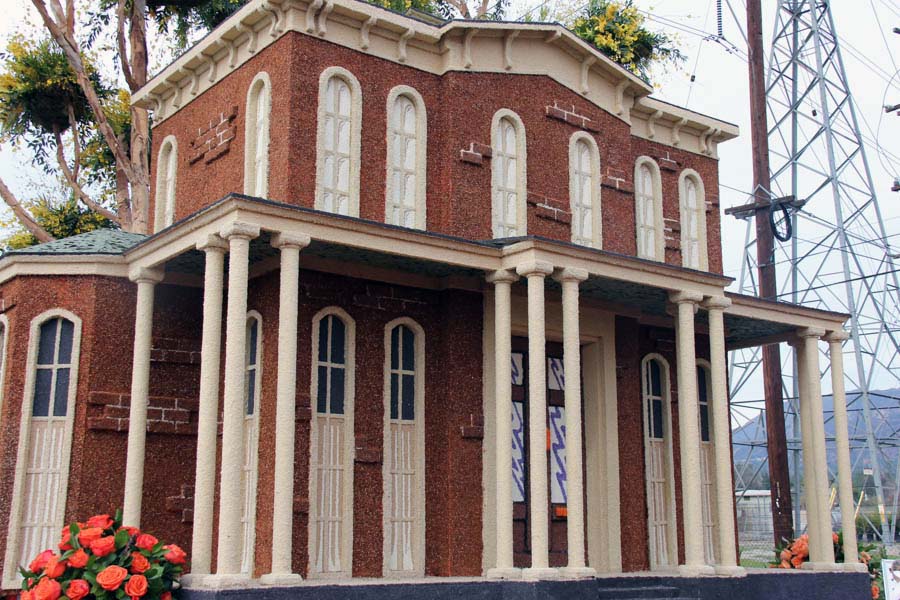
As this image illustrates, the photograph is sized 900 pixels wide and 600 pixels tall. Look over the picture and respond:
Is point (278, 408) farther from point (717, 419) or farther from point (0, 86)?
point (0, 86)

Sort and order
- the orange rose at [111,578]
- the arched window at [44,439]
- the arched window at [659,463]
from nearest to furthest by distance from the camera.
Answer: the orange rose at [111,578]
the arched window at [44,439]
the arched window at [659,463]

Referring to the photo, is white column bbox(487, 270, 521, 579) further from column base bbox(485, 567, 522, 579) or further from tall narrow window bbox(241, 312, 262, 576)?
tall narrow window bbox(241, 312, 262, 576)

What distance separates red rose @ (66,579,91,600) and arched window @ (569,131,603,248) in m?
9.84

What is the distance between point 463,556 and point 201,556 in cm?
454

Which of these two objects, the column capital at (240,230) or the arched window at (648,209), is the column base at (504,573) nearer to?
the column capital at (240,230)

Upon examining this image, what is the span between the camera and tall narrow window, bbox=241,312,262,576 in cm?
1540

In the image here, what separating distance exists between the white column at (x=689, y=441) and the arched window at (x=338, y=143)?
5377 mm

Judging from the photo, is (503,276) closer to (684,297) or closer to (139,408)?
(684,297)

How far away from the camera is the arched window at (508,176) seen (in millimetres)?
17938

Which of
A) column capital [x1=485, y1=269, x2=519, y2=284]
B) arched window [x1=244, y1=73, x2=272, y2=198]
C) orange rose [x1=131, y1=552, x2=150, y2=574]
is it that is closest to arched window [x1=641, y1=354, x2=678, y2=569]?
column capital [x1=485, y1=269, x2=519, y2=284]

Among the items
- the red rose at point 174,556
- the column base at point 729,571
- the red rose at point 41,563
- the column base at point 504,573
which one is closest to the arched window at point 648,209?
the column base at point 729,571

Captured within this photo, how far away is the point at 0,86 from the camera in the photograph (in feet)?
93.5

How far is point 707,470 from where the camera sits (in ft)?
68.8

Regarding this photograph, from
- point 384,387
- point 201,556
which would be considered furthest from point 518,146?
point 201,556
